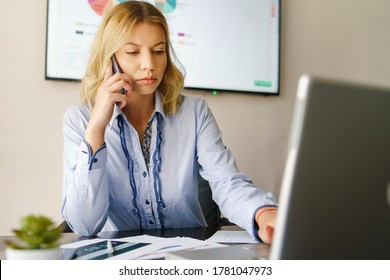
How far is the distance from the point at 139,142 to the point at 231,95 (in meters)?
1.14

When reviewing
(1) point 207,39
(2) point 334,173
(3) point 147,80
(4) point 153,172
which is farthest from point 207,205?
(2) point 334,173

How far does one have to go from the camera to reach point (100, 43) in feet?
5.46

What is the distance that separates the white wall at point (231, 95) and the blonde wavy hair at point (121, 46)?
593 millimetres

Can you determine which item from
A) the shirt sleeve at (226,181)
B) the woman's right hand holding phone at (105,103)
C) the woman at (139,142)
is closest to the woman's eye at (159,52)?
the woman at (139,142)

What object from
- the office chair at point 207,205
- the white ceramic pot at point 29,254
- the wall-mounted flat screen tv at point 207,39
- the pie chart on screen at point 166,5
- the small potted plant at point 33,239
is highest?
the pie chart on screen at point 166,5

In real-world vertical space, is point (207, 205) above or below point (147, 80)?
below

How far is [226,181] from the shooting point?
1.45 metres

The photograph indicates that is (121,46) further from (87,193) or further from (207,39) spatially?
(207,39)

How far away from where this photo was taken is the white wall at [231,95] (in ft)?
7.38

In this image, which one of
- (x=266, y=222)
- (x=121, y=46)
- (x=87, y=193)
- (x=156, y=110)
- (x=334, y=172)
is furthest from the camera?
(x=156, y=110)

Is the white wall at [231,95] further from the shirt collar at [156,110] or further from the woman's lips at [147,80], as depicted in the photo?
the woman's lips at [147,80]

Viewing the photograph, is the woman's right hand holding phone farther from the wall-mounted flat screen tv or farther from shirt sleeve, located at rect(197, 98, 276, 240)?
the wall-mounted flat screen tv

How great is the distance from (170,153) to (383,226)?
3.54ft

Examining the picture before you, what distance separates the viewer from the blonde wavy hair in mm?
1571
